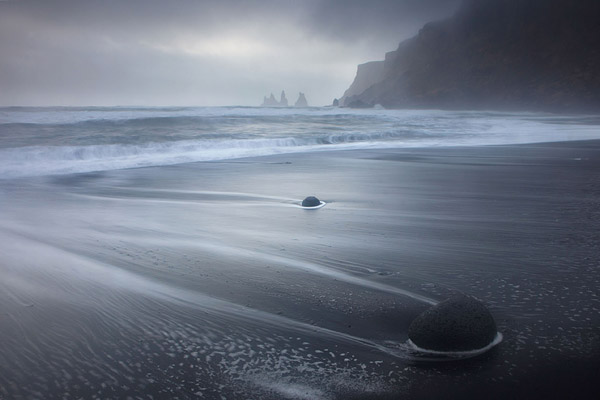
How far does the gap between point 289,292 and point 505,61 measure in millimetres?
78916

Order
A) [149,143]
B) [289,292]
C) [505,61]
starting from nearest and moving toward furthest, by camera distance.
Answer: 1. [289,292]
2. [149,143]
3. [505,61]

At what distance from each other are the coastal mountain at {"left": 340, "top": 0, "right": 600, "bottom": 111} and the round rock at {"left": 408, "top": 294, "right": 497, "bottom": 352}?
59647 mm

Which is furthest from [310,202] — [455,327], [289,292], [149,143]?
[149,143]

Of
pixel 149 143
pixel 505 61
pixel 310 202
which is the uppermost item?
pixel 505 61

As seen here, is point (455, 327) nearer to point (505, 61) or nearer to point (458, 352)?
point (458, 352)

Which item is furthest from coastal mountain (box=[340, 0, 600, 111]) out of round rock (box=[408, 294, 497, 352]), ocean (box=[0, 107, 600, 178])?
round rock (box=[408, 294, 497, 352])

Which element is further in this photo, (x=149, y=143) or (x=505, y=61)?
(x=505, y=61)

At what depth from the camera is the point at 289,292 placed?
2986mm

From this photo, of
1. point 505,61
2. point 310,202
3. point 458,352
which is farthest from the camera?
point 505,61

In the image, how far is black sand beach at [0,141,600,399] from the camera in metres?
2.01

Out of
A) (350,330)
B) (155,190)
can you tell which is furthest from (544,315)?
(155,190)

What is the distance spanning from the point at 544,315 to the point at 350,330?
110 cm

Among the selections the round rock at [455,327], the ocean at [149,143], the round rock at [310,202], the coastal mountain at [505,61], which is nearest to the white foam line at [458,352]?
the round rock at [455,327]

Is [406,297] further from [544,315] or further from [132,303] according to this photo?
[132,303]
